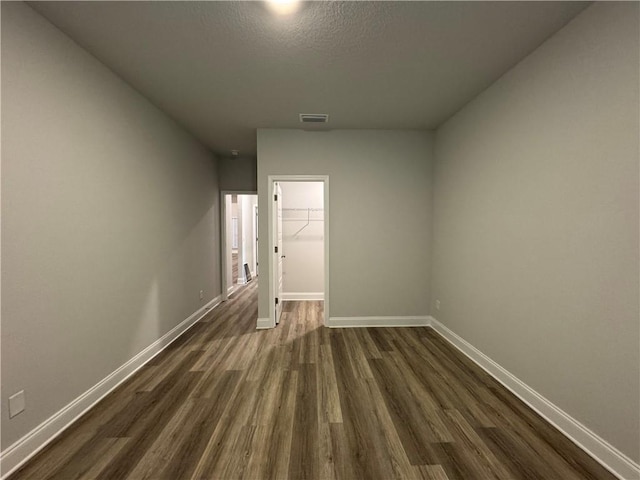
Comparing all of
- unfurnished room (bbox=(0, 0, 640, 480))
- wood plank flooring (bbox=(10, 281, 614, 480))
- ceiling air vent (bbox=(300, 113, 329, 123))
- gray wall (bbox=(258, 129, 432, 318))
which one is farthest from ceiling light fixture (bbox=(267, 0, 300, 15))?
wood plank flooring (bbox=(10, 281, 614, 480))

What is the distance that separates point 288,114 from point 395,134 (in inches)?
58.1

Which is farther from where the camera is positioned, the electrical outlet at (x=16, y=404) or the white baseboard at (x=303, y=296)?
the white baseboard at (x=303, y=296)

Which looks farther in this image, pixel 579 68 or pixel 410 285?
pixel 410 285

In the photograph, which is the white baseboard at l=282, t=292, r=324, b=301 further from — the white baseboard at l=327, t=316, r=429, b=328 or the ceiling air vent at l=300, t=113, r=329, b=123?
the ceiling air vent at l=300, t=113, r=329, b=123

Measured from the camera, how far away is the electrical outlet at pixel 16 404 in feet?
4.72

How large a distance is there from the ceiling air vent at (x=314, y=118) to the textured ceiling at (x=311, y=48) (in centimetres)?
13

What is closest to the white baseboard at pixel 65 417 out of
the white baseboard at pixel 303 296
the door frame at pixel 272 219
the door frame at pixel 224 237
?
the door frame at pixel 272 219

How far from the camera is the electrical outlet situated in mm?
1438

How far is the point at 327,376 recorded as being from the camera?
2.37 metres

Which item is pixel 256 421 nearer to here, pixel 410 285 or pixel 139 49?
pixel 410 285

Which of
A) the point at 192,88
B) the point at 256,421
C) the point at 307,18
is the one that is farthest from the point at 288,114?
the point at 256,421

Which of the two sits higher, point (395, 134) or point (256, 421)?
point (395, 134)

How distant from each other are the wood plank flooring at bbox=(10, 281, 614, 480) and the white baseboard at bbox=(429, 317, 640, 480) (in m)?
0.06

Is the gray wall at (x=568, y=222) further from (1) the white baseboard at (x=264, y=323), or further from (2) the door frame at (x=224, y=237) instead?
(2) the door frame at (x=224, y=237)
